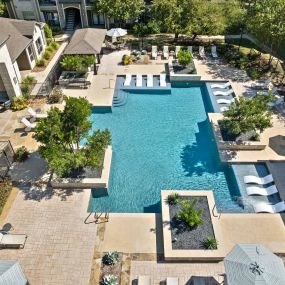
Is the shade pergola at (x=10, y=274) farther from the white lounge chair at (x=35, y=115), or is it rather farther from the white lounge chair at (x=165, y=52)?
the white lounge chair at (x=165, y=52)

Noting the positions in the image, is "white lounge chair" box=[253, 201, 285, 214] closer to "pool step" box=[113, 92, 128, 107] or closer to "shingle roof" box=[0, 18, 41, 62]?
"pool step" box=[113, 92, 128, 107]

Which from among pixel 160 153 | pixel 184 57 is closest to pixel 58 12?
pixel 184 57

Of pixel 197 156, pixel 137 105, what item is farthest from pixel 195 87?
pixel 197 156

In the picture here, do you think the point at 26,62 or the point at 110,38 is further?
the point at 110,38

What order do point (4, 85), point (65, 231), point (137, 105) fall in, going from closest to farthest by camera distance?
point (65, 231)
point (4, 85)
point (137, 105)

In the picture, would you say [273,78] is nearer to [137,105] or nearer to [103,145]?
[137,105]

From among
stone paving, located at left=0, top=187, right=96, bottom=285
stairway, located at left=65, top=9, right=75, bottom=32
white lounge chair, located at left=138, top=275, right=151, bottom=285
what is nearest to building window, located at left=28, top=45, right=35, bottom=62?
stairway, located at left=65, top=9, right=75, bottom=32

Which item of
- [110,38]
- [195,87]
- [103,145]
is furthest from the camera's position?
[110,38]
